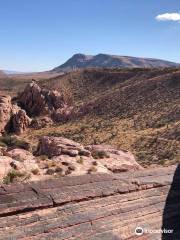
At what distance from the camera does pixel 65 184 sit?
6.66 meters

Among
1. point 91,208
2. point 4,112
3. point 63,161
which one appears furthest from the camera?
point 4,112

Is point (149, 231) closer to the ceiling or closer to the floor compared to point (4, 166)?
closer to the ceiling

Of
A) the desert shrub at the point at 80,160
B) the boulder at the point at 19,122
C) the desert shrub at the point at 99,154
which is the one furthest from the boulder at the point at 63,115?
the desert shrub at the point at 80,160

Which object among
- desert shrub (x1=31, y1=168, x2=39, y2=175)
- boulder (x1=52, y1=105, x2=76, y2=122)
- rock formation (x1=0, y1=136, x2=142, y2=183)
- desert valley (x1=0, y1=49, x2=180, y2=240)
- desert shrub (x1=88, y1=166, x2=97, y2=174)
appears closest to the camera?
desert valley (x1=0, y1=49, x2=180, y2=240)

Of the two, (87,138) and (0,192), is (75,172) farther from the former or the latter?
(87,138)

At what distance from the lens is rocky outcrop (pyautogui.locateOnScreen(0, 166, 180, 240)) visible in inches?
220

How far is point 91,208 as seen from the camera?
6.46 meters

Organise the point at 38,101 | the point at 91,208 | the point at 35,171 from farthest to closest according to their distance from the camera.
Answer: the point at 38,101
the point at 35,171
the point at 91,208

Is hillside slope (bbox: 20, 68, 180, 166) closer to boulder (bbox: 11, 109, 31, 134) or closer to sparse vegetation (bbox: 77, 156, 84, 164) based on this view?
boulder (bbox: 11, 109, 31, 134)

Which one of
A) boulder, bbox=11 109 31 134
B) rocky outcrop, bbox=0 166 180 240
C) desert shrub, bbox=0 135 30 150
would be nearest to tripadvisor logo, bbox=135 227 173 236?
rocky outcrop, bbox=0 166 180 240

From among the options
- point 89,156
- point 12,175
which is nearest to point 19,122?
point 89,156

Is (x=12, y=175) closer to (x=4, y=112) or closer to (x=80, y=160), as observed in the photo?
(x=80, y=160)

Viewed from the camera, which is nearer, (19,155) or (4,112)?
(19,155)

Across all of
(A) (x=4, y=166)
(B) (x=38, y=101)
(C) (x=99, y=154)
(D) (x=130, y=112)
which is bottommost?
(D) (x=130, y=112)
